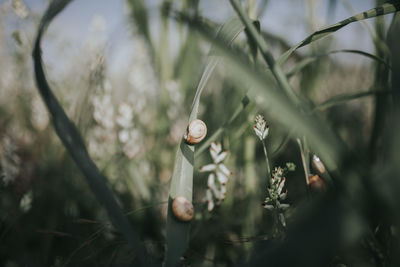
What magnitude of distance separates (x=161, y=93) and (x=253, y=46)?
0.48m

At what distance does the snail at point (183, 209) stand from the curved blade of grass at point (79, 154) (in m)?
0.05

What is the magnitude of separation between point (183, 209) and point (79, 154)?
12 centimetres

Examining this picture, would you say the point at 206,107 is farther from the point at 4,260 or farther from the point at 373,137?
the point at 4,260

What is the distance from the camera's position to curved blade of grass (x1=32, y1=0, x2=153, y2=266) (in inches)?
8.8

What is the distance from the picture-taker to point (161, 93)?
791mm

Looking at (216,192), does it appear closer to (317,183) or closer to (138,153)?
(317,183)

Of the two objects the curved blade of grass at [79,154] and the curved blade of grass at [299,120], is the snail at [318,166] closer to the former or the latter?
the curved blade of grass at [299,120]

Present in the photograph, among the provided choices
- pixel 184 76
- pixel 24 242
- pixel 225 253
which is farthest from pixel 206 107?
pixel 24 242

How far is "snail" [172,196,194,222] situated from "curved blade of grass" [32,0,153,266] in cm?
5

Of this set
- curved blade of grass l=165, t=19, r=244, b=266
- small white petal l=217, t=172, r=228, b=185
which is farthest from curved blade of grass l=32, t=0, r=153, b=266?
small white petal l=217, t=172, r=228, b=185

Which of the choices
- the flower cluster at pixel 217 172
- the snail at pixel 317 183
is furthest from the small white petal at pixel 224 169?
the snail at pixel 317 183

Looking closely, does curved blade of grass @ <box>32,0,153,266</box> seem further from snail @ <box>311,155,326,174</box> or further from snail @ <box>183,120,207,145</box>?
snail @ <box>311,155,326,174</box>

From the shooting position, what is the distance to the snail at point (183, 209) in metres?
0.23

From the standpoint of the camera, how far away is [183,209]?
233 mm
